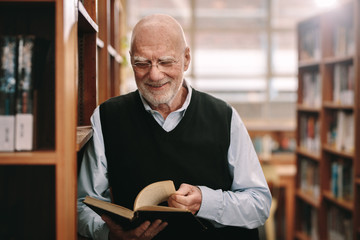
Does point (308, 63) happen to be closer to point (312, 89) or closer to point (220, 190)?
point (312, 89)

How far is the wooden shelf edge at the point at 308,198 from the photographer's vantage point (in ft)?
12.6

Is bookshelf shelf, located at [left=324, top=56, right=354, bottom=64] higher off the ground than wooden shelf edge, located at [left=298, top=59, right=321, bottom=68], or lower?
lower

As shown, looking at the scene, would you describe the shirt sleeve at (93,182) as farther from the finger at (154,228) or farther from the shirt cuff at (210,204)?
the shirt cuff at (210,204)

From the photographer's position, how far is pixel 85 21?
4.67ft

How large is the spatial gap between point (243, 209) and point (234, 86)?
481 centimetres

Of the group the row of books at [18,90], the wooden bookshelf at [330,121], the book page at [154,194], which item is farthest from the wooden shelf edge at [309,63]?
the row of books at [18,90]

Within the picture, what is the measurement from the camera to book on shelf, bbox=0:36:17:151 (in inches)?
40.1

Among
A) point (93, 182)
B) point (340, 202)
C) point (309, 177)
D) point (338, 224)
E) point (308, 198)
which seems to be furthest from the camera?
Result: point (309, 177)

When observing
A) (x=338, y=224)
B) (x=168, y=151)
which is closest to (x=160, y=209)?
(x=168, y=151)

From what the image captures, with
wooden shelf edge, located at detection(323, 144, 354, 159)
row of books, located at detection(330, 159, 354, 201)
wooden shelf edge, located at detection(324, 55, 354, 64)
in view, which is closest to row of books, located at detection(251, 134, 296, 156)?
wooden shelf edge, located at detection(323, 144, 354, 159)

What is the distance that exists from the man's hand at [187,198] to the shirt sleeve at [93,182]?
291 millimetres

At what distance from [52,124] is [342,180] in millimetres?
2835

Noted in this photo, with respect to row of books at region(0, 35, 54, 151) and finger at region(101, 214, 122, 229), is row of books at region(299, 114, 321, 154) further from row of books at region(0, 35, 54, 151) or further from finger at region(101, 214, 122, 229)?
row of books at region(0, 35, 54, 151)

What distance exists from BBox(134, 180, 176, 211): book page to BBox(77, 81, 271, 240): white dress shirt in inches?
6.4
